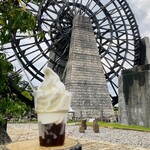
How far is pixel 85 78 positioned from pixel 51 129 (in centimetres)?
1824

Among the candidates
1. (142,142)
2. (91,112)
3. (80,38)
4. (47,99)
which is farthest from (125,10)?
(47,99)

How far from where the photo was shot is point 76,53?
2152 centimetres

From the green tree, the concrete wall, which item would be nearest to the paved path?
the concrete wall

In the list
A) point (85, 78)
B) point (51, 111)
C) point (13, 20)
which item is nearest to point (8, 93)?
point (51, 111)

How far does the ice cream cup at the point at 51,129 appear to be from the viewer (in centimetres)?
283

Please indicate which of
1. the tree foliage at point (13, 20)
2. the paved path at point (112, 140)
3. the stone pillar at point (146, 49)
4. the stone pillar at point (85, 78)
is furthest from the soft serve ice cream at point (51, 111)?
the stone pillar at point (146, 49)

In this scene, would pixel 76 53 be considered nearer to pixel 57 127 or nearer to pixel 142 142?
pixel 142 142

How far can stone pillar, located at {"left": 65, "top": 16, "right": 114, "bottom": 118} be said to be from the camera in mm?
20000

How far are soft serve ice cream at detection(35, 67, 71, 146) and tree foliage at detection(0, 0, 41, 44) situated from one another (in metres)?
0.69

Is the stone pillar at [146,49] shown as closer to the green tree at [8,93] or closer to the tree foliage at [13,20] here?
the green tree at [8,93]

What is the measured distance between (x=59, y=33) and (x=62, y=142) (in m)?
21.8

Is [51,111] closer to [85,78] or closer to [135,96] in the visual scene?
[135,96]

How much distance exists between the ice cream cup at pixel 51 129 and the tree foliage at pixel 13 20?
0.89 metres

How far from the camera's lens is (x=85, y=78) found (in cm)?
2106
